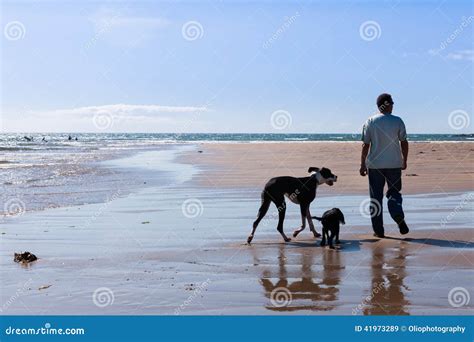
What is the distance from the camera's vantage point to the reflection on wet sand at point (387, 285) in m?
6.19

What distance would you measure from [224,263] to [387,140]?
3.73 metres

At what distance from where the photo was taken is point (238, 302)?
21.5 feet

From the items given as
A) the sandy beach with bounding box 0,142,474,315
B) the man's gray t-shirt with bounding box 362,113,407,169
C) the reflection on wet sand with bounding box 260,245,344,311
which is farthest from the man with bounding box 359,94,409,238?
the reflection on wet sand with bounding box 260,245,344,311

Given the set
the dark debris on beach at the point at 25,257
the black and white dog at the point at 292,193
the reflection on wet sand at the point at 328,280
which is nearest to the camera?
the reflection on wet sand at the point at 328,280

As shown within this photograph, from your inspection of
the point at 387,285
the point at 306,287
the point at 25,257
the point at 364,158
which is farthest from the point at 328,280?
the point at 25,257

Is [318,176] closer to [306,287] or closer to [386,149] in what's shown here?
[386,149]

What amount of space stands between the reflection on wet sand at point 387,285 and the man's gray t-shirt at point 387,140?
1901 millimetres

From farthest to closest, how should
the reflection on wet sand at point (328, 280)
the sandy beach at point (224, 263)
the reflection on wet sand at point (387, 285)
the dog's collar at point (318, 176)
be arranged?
the dog's collar at point (318, 176), the sandy beach at point (224, 263), the reflection on wet sand at point (328, 280), the reflection on wet sand at point (387, 285)

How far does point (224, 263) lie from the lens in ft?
28.0

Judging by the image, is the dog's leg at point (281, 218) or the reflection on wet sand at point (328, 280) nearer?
the reflection on wet sand at point (328, 280)

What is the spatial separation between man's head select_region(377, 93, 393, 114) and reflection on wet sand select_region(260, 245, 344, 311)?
307 cm

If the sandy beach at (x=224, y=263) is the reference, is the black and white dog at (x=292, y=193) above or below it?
above

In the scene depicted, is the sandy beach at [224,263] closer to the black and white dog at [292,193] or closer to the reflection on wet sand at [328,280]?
A: the reflection on wet sand at [328,280]

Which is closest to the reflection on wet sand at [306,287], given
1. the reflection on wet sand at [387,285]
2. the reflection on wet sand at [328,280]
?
the reflection on wet sand at [328,280]
